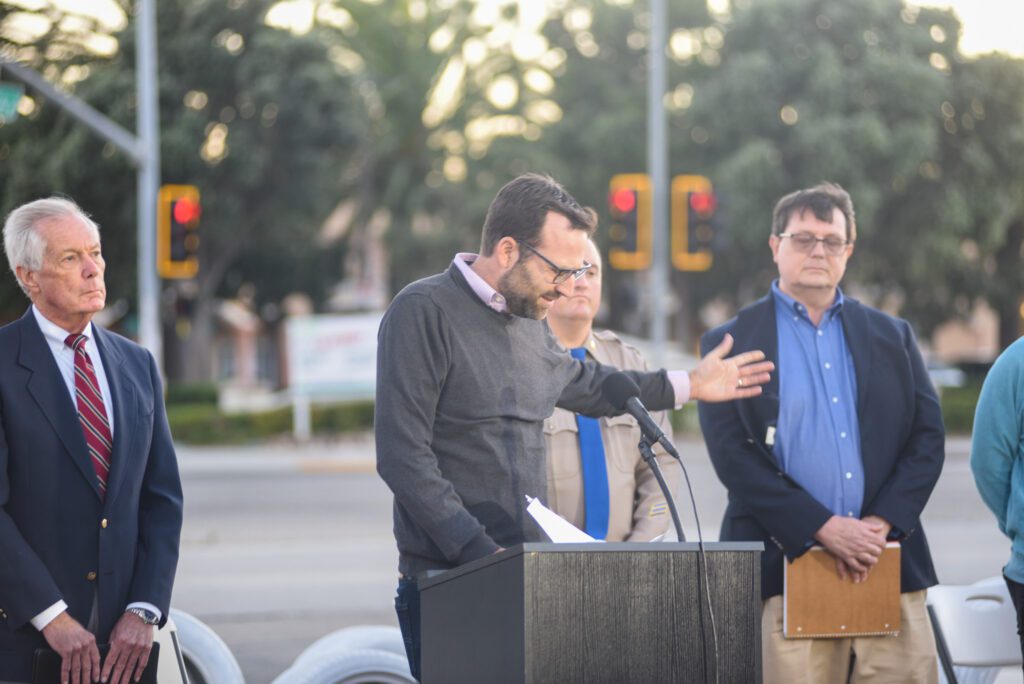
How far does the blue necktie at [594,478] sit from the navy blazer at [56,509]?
1451mm

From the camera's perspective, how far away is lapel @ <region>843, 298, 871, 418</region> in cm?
455

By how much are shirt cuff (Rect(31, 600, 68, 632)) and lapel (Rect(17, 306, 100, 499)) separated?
29 cm

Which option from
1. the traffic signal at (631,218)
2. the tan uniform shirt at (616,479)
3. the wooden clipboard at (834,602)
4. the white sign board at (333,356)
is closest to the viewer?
the wooden clipboard at (834,602)

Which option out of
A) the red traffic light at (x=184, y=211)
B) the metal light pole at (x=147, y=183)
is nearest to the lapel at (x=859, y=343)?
the red traffic light at (x=184, y=211)

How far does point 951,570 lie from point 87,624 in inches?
311

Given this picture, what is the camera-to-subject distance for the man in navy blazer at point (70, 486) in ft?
11.4

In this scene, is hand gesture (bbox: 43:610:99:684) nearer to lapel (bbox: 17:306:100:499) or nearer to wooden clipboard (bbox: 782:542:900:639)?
lapel (bbox: 17:306:100:499)

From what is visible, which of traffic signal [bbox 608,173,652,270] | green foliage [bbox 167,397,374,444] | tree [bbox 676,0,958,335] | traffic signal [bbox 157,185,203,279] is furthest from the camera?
tree [bbox 676,0,958,335]

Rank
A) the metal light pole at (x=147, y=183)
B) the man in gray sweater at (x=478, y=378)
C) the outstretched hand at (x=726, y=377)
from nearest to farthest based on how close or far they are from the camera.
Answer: the man in gray sweater at (x=478, y=378) < the outstretched hand at (x=726, y=377) < the metal light pole at (x=147, y=183)

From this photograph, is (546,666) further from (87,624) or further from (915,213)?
(915,213)

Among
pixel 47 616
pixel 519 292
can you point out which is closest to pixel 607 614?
pixel 519 292

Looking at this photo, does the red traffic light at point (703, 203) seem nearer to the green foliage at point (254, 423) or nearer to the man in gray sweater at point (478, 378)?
the green foliage at point (254, 423)

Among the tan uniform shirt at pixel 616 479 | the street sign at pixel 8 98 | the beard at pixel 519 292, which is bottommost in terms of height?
the tan uniform shirt at pixel 616 479

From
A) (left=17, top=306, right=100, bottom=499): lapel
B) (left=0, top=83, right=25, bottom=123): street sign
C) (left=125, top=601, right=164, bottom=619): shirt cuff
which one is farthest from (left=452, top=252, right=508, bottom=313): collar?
(left=0, top=83, right=25, bottom=123): street sign
